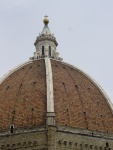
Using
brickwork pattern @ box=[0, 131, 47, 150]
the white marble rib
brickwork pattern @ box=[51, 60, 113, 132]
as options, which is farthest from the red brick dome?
brickwork pattern @ box=[0, 131, 47, 150]

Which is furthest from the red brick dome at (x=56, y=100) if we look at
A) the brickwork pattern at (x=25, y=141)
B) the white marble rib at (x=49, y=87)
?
the brickwork pattern at (x=25, y=141)

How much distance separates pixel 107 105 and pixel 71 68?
518cm

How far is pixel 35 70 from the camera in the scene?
36.9 m

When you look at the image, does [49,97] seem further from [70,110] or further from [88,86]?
[88,86]

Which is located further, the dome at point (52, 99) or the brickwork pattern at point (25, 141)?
the dome at point (52, 99)

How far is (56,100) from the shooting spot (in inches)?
1309

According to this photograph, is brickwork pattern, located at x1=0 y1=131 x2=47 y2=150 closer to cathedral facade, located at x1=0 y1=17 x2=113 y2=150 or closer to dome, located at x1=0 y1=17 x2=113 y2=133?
cathedral facade, located at x1=0 y1=17 x2=113 y2=150

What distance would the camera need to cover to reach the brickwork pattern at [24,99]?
1278 inches

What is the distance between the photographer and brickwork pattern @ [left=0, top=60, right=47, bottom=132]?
107ft

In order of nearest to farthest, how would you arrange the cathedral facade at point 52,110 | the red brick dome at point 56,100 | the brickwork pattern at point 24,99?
the cathedral facade at point 52,110 → the brickwork pattern at point 24,99 → the red brick dome at point 56,100

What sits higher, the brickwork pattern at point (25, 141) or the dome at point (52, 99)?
the dome at point (52, 99)

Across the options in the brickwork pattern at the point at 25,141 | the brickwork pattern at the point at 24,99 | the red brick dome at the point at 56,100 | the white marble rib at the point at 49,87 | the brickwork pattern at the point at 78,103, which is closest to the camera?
the brickwork pattern at the point at 25,141

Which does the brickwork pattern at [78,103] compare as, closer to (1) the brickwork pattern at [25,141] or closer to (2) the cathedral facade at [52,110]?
(2) the cathedral facade at [52,110]

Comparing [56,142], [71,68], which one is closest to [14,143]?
[56,142]
